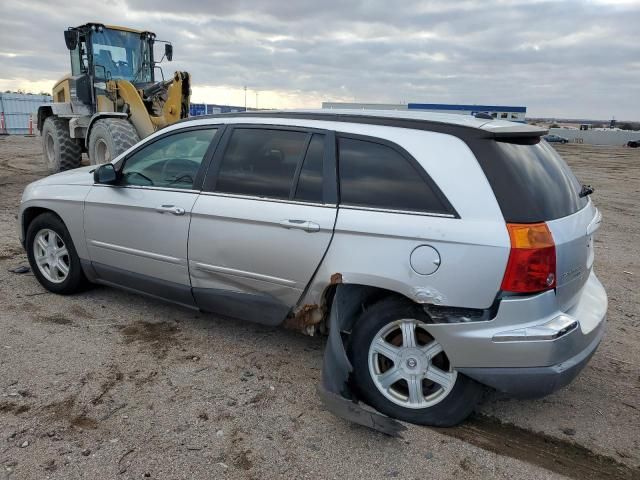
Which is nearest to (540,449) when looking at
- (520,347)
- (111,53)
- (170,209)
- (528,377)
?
(528,377)

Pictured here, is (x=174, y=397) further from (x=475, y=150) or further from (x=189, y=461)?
(x=475, y=150)

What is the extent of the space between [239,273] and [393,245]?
120 cm

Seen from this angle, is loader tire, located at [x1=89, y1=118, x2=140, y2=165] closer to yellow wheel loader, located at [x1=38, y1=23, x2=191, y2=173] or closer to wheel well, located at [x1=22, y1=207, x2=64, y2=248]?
yellow wheel loader, located at [x1=38, y1=23, x2=191, y2=173]

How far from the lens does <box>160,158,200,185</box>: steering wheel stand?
386 centimetres

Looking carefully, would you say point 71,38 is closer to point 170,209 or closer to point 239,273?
point 170,209

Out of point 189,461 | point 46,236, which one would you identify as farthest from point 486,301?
point 46,236

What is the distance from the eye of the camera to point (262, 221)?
11.0ft

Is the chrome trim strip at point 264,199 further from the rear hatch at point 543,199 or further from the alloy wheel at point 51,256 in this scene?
the alloy wheel at point 51,256

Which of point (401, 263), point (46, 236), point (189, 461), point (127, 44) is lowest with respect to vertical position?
point (189, 461)

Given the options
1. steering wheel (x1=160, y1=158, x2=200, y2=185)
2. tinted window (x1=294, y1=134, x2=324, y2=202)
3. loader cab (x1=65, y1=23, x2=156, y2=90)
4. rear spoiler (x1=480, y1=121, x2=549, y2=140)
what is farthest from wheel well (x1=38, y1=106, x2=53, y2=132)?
rear spoiler (x1=480, y1=121, x2=549, y2=140)

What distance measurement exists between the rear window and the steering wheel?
7.00 feet

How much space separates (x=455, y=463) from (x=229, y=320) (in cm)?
232

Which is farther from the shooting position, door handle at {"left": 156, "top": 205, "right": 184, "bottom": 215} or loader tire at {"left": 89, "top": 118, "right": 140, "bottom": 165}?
loader tire at {"left": 89, "top": 118, "right": 140, "bottom": 165}

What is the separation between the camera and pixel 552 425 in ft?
10.1
